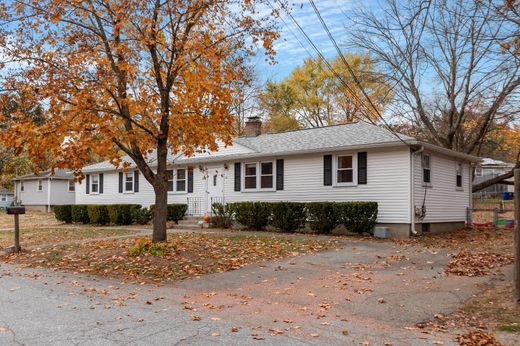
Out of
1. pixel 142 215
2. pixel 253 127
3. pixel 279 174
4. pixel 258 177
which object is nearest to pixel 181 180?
pixel 142 215

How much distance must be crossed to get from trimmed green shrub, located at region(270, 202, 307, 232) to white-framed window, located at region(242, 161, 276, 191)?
202 cm

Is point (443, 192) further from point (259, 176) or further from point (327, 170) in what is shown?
point (259, 176)

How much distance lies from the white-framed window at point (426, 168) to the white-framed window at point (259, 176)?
594cm

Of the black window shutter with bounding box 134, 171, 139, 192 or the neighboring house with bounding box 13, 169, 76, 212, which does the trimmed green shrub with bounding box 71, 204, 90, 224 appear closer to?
the black window shutter with bounding box 134, 171, 139, 192

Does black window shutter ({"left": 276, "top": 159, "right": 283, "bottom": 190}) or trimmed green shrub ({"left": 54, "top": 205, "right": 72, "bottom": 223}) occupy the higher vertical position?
black window shutter ({"left": 276, "top": 159, "right": 283, "bottom": 190})

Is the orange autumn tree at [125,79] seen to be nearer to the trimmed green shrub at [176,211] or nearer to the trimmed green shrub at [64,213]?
the trimmed green shrub at [176,211]

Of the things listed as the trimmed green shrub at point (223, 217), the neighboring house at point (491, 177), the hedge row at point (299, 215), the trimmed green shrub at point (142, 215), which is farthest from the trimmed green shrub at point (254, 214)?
the neighboring house at point (491, 177)

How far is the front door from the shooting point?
21562 millimetres

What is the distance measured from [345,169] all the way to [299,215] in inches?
95.6

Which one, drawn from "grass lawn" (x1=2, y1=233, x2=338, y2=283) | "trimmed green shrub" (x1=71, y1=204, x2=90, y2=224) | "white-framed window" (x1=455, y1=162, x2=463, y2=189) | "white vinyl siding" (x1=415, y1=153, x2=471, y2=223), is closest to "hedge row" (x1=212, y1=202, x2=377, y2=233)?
"white vinyl siding" (x1=415, y1=153, x2=471, y2=223)

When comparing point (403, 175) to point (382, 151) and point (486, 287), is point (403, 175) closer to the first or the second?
point (382, 151)

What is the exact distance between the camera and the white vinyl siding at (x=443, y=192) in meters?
16.6

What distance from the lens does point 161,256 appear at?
34.6 feet

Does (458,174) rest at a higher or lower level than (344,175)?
higher
